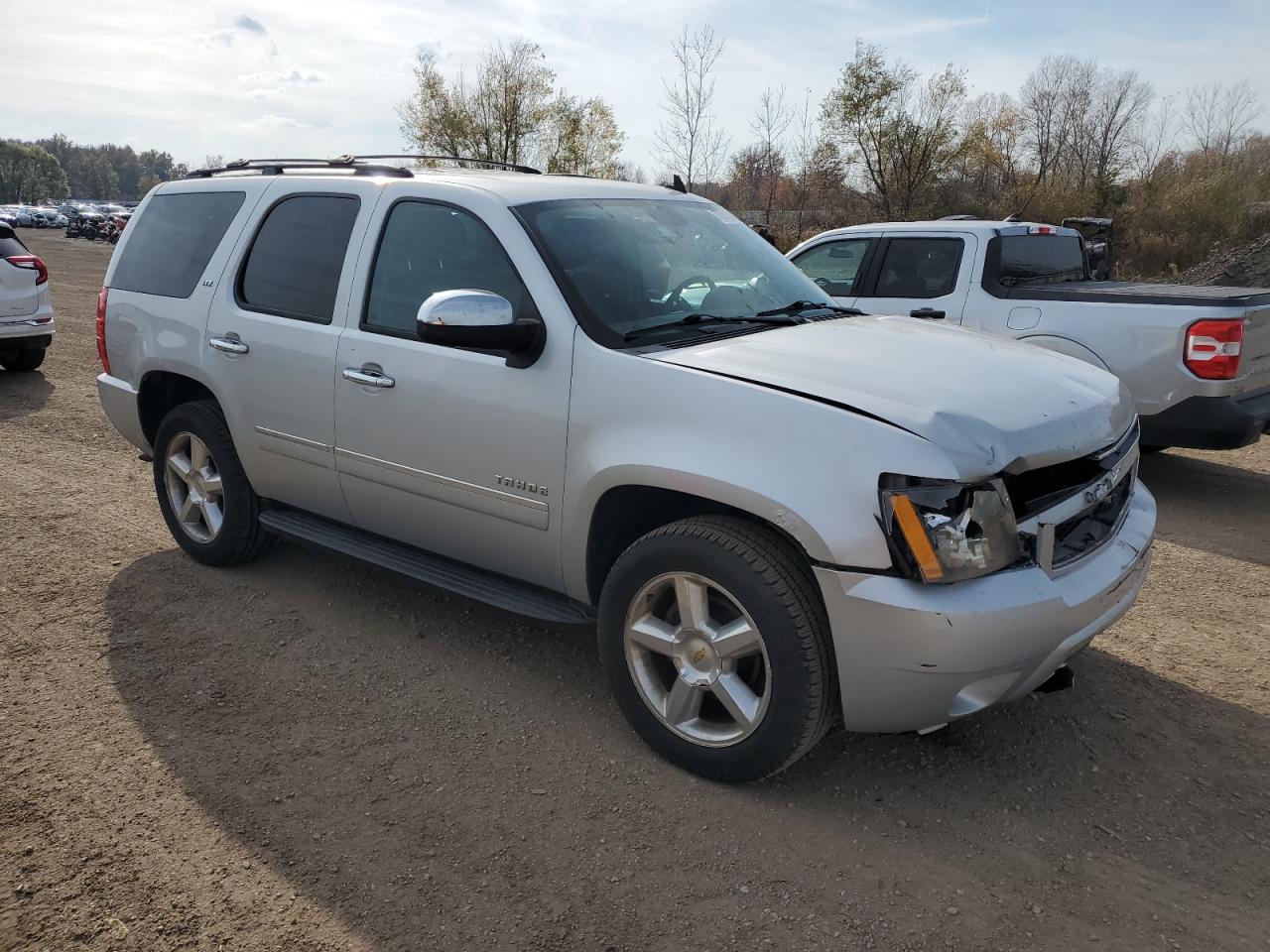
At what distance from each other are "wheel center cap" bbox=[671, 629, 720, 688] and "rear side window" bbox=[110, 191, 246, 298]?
3094mm

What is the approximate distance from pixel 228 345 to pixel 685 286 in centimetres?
212

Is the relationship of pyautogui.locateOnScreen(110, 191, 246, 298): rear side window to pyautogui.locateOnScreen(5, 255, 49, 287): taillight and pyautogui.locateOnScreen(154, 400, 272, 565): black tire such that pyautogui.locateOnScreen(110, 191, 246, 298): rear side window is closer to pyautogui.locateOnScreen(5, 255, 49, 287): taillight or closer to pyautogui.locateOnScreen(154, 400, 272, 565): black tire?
pyautogui.locateOnScreen(154, 400, 272, 565): black tire

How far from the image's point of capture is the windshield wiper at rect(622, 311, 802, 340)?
3.38m

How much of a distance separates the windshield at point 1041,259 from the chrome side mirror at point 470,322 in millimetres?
5055

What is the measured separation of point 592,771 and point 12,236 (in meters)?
10.2

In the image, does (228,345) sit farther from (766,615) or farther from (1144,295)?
(1144,295)

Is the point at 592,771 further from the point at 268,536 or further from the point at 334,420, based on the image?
the point at 268,536

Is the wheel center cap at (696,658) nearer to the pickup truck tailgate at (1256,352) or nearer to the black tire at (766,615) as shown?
the black tire at (766,615)

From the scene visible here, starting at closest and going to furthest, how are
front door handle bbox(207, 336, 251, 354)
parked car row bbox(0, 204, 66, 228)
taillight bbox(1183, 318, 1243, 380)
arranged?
front door handle bbox(207, 336, 251, 354) → taillight bbox(1183, 318, 1243, 380) → parked car row bbox(0, 204, 66, 228)

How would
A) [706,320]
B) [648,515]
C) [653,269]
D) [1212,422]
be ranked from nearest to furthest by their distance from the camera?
[648,515]
[706,320]
[653,269]
[1212,422]

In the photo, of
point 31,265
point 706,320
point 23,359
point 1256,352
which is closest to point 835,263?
point 1256,352

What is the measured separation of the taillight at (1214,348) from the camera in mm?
5902

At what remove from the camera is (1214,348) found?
5.95 meters

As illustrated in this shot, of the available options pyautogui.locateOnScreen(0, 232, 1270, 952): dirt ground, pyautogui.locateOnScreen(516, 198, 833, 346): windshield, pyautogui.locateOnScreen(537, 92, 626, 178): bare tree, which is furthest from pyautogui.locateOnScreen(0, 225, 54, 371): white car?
pyautogui.locateOnScreen(537, 92, 626, 178): bare tree
